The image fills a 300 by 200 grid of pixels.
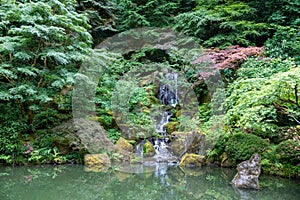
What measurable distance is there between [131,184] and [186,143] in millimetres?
3012

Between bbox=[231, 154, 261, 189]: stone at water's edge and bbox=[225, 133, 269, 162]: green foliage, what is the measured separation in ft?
5.02

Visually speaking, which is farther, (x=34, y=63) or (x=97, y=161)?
(x=34, y=63)

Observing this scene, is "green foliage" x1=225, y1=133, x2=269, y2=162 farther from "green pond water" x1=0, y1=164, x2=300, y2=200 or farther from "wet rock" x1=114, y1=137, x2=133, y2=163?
"wet rock" x1=114, y1=137, x2=133, y2=163

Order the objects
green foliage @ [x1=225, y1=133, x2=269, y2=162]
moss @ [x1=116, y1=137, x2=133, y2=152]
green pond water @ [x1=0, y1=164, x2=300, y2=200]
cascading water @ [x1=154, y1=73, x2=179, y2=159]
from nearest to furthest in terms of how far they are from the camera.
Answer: green pond water @ [x1=0, y1=164, x2=300, y2=200] < green foliage @ [x1=225, y1=133, x2=269, y2=162] < moss @ [x1=116, y1=137, x2=133, y2=152] < cascading water @ [x1=154, y1=73, x2=179, y2=159]

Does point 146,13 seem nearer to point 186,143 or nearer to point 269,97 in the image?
point 186,143

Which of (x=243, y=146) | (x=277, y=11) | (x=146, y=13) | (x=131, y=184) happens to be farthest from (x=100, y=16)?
(x=131, y=184)

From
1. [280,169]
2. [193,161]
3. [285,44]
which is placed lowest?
[193,161]

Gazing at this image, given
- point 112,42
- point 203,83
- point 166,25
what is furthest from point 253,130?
point 112,42

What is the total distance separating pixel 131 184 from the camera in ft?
16.6

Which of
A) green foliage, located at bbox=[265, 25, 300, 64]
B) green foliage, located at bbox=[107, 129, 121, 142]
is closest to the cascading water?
green foliage, located at bbox=[107, 129, 121, 142]

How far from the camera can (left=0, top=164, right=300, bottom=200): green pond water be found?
167 inches

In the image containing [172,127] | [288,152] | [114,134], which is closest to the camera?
[288,152]

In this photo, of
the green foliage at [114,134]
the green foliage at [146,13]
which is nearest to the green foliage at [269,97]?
the green foliage at [114,134]

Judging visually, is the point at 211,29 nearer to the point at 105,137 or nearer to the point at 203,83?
the point at 203,83
